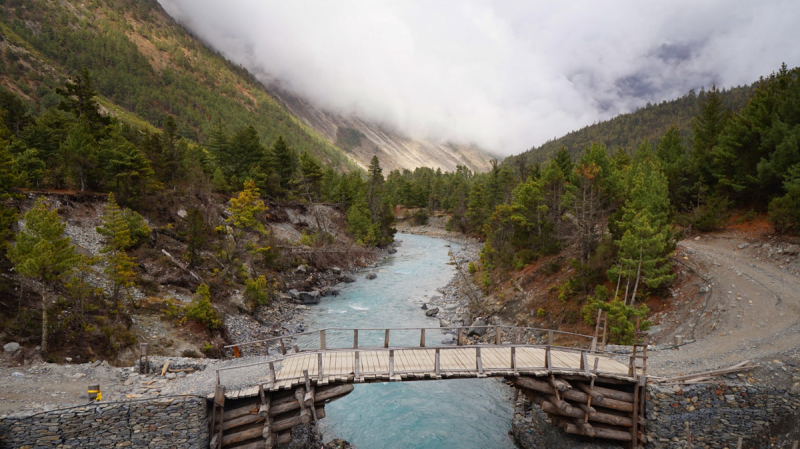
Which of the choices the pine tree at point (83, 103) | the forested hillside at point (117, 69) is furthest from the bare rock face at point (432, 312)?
the forested hillside at point (117, 69)

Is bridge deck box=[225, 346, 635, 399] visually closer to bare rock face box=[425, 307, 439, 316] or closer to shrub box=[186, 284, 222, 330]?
shrub box=[186, 284, 222, 330]

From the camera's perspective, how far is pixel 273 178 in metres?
57.1

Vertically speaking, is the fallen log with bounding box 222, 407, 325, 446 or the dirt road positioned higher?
the dirt road

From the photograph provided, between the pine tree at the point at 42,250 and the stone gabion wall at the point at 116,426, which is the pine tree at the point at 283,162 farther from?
the stone gabion wall at the point at 116,426

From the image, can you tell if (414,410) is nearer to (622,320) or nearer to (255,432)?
(255,432)

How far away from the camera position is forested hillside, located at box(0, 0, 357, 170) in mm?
94750

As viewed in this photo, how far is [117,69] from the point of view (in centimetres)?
13038

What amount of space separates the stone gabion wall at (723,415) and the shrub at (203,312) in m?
22.4

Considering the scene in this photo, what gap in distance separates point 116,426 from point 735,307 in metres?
26.9

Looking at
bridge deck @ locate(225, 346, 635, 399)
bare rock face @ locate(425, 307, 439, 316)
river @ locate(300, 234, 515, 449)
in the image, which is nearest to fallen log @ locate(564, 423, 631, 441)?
bridge deck @ locate(225, 346, 635, 399)

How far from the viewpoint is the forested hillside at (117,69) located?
94.8 m

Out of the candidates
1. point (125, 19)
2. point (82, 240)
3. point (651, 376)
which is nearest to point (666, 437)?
point (651, 376)

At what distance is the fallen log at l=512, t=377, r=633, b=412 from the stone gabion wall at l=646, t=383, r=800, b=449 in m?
1.00

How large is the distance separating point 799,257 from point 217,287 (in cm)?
3735
